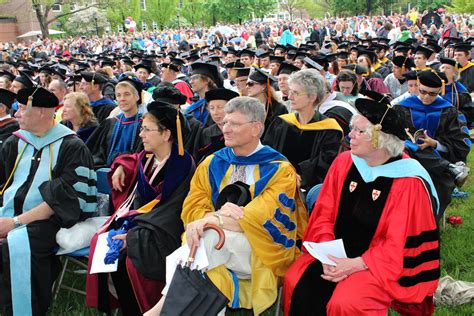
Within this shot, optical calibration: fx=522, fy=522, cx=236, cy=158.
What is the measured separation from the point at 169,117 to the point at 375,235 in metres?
1.82

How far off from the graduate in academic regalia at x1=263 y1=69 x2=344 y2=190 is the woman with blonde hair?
2296mm

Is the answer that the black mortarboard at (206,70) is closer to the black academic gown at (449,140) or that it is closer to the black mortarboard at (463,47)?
the black academic gown at (449,140)

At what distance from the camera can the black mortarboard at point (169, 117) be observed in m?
4.12

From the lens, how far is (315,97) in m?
4.72

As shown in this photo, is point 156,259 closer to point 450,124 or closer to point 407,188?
point 407,188

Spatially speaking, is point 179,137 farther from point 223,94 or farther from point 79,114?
point 79,114

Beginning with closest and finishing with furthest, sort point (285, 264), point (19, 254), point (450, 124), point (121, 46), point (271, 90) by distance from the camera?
point (285, 264) → point (19, 254) → point (450, 124) → point (271, 90) → point (121, 46)

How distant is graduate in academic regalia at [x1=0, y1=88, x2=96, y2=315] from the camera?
13.0ft

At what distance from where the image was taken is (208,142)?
5.39 meters

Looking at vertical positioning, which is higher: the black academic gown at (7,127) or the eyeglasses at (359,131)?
the eyeglasses at (359,131)

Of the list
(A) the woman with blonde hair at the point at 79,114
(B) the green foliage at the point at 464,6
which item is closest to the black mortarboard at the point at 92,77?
(A) the woman with blonde hair at the point at 79,114

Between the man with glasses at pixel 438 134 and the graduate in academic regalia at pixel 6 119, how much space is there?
4.07 metres

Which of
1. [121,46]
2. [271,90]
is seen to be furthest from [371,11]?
[271,90]

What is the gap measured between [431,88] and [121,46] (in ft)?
83.0
